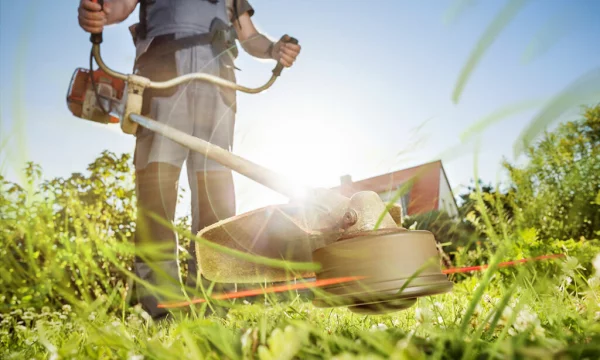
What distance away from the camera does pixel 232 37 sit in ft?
9.94

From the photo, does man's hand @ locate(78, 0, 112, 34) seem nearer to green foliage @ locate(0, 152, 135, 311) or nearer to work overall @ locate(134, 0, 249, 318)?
work overall @ locate(134, 0, 249, 318)

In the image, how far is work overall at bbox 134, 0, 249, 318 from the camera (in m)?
2.65

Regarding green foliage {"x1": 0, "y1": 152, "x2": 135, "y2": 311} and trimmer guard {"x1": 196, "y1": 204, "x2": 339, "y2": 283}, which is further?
green foliage {"x1": 0, "y1": 152, "x2": 135, "y2": 311}

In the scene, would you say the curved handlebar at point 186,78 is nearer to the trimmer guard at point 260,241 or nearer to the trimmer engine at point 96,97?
the trimmer engine at point 96,97

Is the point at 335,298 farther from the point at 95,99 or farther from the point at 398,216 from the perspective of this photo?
the point at 95,99

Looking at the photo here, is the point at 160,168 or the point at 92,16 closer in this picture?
the point at 92,16

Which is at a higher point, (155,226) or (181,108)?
(181,108)

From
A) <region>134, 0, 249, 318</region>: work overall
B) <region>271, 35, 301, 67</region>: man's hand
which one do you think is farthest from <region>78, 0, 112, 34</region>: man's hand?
<region>271, 35, 301, 67</region>: man's hand

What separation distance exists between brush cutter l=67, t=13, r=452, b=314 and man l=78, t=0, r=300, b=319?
29.7 inches

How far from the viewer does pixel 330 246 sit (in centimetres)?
125

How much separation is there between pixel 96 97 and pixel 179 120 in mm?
804

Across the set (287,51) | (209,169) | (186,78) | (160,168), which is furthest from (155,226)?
(287,51)

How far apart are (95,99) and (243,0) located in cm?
140

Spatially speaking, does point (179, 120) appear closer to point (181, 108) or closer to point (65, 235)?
point (181, 108)
